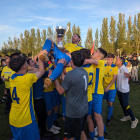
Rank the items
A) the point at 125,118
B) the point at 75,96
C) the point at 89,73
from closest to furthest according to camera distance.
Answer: the point at 75,96 < the point at 89,73 < the point at 125,118

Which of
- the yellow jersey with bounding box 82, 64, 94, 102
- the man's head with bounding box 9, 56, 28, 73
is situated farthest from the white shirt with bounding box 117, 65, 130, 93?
the man's head with bounding box 9, 56, 28, 73

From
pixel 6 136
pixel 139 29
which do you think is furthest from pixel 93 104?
pixel 139 29

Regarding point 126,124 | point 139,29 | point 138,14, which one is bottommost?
point 126,124

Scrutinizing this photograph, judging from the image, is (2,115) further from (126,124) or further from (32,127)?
(126,124)

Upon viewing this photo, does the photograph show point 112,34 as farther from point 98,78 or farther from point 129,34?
point 98,78

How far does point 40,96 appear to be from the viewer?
3.03 meters

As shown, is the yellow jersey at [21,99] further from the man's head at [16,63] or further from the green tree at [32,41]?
the green tree at [32,41]

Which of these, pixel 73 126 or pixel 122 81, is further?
pixel 122 81

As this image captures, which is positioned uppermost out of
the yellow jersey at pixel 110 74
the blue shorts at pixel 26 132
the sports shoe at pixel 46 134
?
the yellow jersey at pixel 110 74

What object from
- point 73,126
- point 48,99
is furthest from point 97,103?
point 48,99

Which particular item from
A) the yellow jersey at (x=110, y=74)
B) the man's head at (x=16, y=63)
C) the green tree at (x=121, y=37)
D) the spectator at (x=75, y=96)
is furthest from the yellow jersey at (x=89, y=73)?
the green tree at (x=121, y=37)

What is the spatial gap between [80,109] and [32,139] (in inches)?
37.6

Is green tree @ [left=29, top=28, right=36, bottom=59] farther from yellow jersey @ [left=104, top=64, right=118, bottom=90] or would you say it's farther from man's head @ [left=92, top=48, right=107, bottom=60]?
man's head @ [left=92, top=48, right=107, bottom=60]

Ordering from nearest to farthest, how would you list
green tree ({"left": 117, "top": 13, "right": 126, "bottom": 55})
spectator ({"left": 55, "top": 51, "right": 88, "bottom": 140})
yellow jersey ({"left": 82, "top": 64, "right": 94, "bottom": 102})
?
spectator ({"left": 55, "top": 51, "right": 88, "bottom": 140}) < yellow jersey ({"left": 82, "top": 64, "right": 94, "bottom": 102}) < green tree ({"left": 117, "top": 13, "right": 126, "bottom": 55})
